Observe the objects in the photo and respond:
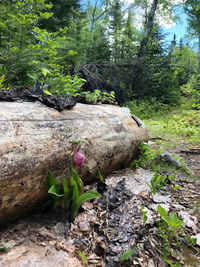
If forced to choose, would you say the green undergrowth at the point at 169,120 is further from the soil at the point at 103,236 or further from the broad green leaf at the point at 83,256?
the broad green leaf at the point at 83,256

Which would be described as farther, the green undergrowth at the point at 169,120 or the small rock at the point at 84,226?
the green undergrowth at the point at 169,120

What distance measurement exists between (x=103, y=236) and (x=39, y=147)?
919 millimetres

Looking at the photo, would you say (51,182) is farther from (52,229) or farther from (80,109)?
(80,109)

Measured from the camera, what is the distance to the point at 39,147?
1527 mm

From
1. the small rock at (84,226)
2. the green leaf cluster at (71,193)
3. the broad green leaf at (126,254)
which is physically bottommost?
the small rock at (84,226)

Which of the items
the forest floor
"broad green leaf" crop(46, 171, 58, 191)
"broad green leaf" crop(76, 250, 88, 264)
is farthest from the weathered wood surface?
"broad green leaf" crop(76, 250, 88, 264)

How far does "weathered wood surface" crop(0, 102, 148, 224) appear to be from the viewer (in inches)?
51.9

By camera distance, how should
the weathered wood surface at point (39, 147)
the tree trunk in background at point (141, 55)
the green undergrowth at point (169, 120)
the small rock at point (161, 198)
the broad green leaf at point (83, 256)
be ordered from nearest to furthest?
1. the broad green leaf at point (83, 256)
2. the weathered wood surface at point (39, 147)
3. the small rock at point (161, 198)
4. the green undergrowth at point (169, 120)
5. the tree trunk in background at point (141, 55)

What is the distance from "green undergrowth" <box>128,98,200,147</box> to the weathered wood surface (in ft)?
10.2

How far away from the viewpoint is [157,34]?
13055 millimetres

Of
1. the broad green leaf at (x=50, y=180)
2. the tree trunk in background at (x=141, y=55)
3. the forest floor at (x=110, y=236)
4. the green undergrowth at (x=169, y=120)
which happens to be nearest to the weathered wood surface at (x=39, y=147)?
the broad green leaf at (x=50, y=180)

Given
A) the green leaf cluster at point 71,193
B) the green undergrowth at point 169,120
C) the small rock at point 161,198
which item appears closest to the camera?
the green leaf cluster at point 71,193

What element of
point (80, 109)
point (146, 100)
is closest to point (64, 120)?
point (80, 109)

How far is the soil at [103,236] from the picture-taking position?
1.16 meters
